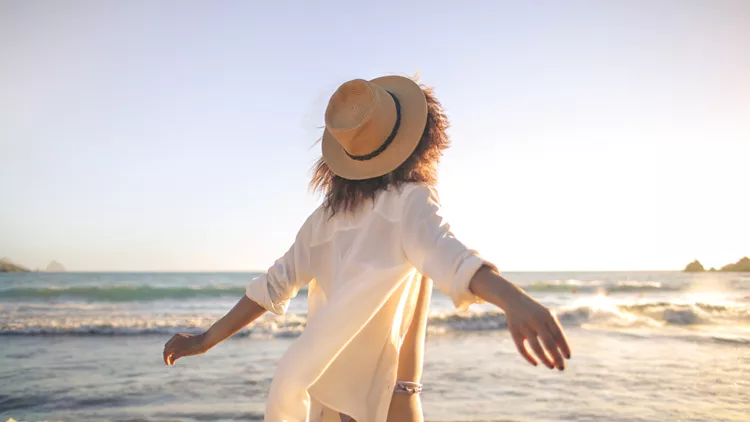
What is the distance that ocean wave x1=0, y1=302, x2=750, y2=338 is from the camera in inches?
425

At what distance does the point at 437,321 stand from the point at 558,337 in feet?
35.4

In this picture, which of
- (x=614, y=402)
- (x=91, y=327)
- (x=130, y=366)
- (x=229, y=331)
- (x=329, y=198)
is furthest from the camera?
(x=91, y=327)

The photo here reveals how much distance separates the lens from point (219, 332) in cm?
175

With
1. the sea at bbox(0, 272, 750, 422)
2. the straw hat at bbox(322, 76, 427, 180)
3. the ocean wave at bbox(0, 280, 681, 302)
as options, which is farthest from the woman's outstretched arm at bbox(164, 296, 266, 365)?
the ocean wave at bbox(0, 280, 681, 302)

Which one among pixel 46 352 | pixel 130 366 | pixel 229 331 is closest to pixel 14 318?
pixel 46 352

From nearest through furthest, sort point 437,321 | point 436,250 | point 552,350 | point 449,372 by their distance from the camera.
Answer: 1. point 552,350
2. point 436,250
3. point 449,372
4. point 437,321

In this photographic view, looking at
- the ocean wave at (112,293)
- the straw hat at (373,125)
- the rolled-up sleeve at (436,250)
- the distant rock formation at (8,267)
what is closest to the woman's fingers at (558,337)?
the rolled-up sleeve at (436,250)

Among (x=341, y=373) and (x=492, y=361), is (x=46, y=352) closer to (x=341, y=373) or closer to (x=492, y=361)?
(x=492, y=361)

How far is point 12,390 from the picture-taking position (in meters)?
6.12

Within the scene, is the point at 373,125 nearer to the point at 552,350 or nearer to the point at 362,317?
the point at 362,317

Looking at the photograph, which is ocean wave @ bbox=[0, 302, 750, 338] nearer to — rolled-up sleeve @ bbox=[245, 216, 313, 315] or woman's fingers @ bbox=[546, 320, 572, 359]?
rolled-up sleeve @ bbox=[245, 216, 313, 315]

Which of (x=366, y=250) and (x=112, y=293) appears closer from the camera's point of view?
(x=366, y=250)

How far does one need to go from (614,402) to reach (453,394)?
1462mm

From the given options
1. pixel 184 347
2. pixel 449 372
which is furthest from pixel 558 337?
pixel 449 372
